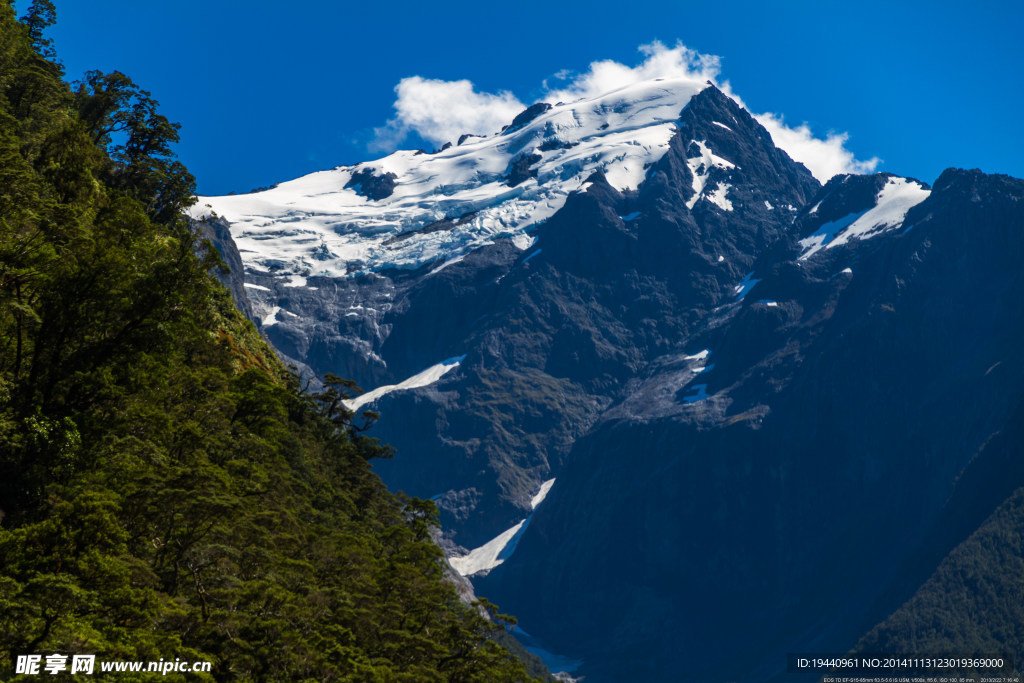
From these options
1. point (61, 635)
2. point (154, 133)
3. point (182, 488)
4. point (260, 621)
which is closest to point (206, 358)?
point (154, 133)

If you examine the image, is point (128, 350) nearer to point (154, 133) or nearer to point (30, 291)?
point (30, 291)

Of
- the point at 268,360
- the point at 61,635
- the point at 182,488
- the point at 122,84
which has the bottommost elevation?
the point at 61,635

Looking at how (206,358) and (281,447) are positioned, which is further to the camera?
(281,447)

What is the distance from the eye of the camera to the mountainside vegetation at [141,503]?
3198 centimetres

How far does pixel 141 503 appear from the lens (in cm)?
3875

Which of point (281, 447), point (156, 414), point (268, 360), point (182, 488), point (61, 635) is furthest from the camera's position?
point (268, 360)

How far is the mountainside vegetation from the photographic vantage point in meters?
32.0

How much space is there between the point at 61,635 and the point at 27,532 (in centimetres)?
467

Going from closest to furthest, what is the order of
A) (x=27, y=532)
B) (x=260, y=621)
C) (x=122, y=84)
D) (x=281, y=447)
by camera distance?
(x=27, y=532) < (x=260, y=621) < (x=281, y=447) < (x=122, y=84)

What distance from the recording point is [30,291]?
38.1m

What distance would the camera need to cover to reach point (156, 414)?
44.3 m

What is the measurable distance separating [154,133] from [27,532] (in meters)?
57.3

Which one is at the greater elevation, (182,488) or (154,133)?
(154,133)

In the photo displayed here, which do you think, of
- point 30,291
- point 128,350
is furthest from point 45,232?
point 128,350
